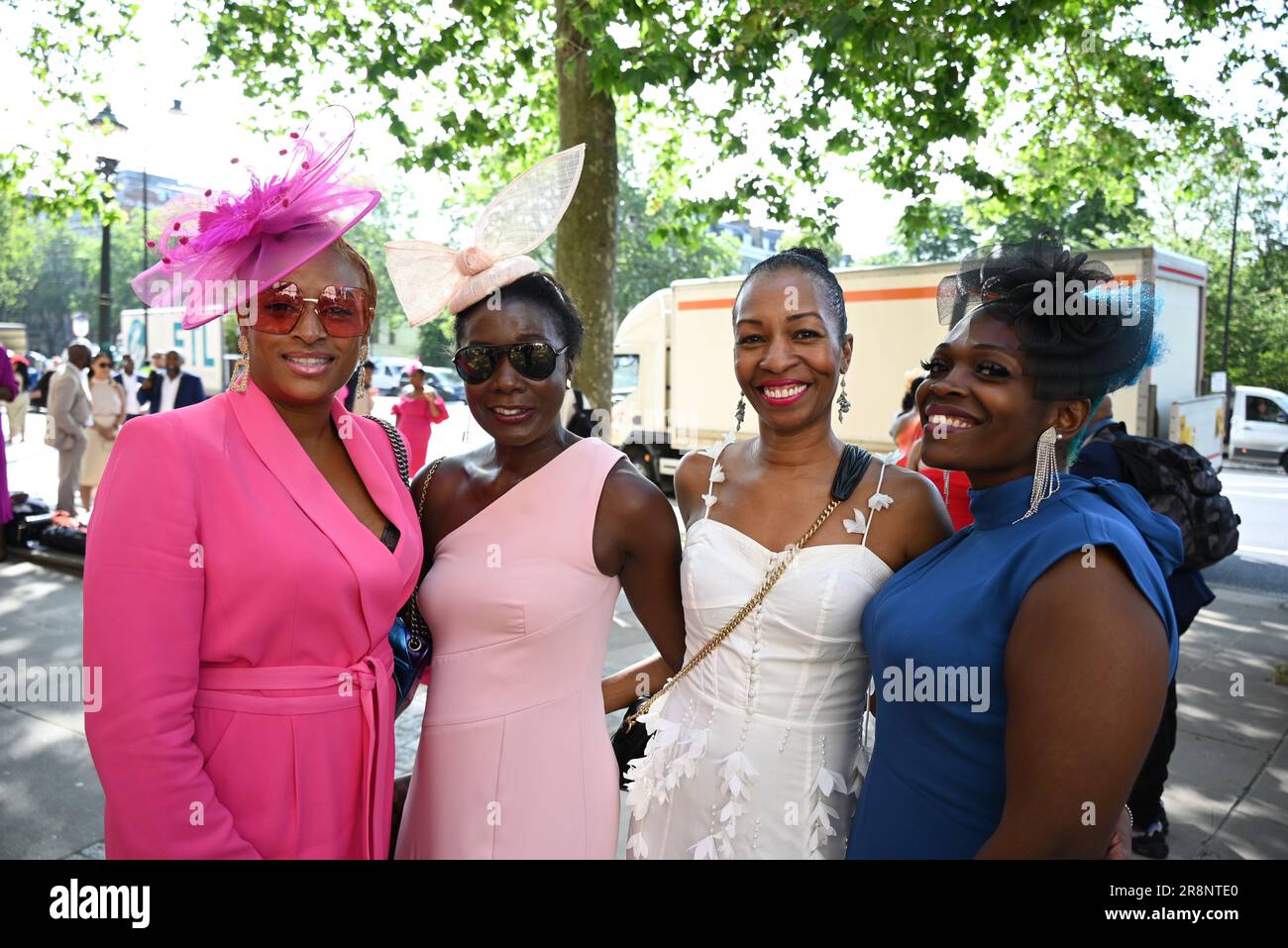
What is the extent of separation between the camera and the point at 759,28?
6.73 m

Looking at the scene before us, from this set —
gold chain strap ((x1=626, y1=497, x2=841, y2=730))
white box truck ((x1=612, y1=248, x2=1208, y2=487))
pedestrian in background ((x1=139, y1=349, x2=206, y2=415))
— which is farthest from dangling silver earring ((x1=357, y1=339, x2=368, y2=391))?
pedestrian in background ((x1=139, y1=349, x2=206, y2=415))

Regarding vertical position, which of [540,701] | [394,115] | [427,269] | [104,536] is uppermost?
[394,115]

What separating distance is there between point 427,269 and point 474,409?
1.41 feet

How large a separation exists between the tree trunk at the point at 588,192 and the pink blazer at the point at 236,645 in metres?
5.07

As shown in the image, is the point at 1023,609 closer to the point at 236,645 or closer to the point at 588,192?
the point at 236,645

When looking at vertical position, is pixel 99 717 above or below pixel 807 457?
below

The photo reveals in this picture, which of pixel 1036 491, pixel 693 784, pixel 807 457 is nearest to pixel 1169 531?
pixel 1036 491

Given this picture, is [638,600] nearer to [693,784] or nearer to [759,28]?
[693,784]

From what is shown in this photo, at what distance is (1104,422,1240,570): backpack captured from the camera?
365 cm

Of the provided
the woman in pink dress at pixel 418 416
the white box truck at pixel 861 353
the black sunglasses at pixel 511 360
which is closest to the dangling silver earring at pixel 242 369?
the black sunglasses at pixel 511 360

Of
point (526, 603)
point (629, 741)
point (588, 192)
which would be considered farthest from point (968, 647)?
point (588, 192)

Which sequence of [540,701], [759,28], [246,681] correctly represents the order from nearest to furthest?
[246,681] → [540,701] → [759,28]

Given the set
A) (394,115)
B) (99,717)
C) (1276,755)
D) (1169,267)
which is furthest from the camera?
(1169,267)

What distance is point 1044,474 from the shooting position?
1.78 metres
